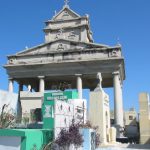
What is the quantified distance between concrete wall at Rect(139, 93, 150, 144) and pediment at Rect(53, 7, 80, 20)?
26.0 m

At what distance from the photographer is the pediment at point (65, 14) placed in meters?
46.3

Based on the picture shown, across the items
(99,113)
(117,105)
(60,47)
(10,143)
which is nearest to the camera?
(10,143)

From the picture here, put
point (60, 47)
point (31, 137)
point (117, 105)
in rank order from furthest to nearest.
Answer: point (60, 47) < point (117, 105) < point (31, 137)

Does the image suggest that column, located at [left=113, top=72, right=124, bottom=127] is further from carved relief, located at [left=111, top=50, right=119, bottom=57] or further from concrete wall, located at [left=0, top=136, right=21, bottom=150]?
concrete wall, located at [left=0, top=136, right=21, bottom=150]

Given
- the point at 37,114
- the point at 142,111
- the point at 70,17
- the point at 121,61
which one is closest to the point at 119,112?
the point at 121,61

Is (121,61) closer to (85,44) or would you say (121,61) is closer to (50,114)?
(85,44)

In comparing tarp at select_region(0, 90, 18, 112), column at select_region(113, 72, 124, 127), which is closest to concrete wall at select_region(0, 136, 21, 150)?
tarp at select_region(0, 90, 18, 112)

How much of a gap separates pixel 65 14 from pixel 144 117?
27.9m

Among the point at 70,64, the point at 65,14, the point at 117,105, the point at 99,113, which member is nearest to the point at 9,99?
the point at 99,113

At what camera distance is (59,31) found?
45.7 meters

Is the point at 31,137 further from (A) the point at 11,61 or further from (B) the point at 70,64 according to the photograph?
(A) the point at 11,61

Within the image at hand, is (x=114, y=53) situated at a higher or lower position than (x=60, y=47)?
lower

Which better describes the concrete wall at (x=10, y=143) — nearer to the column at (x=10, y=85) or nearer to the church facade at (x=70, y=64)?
the church facade at (x=70, y=64)

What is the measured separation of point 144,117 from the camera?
22953 millimetres
